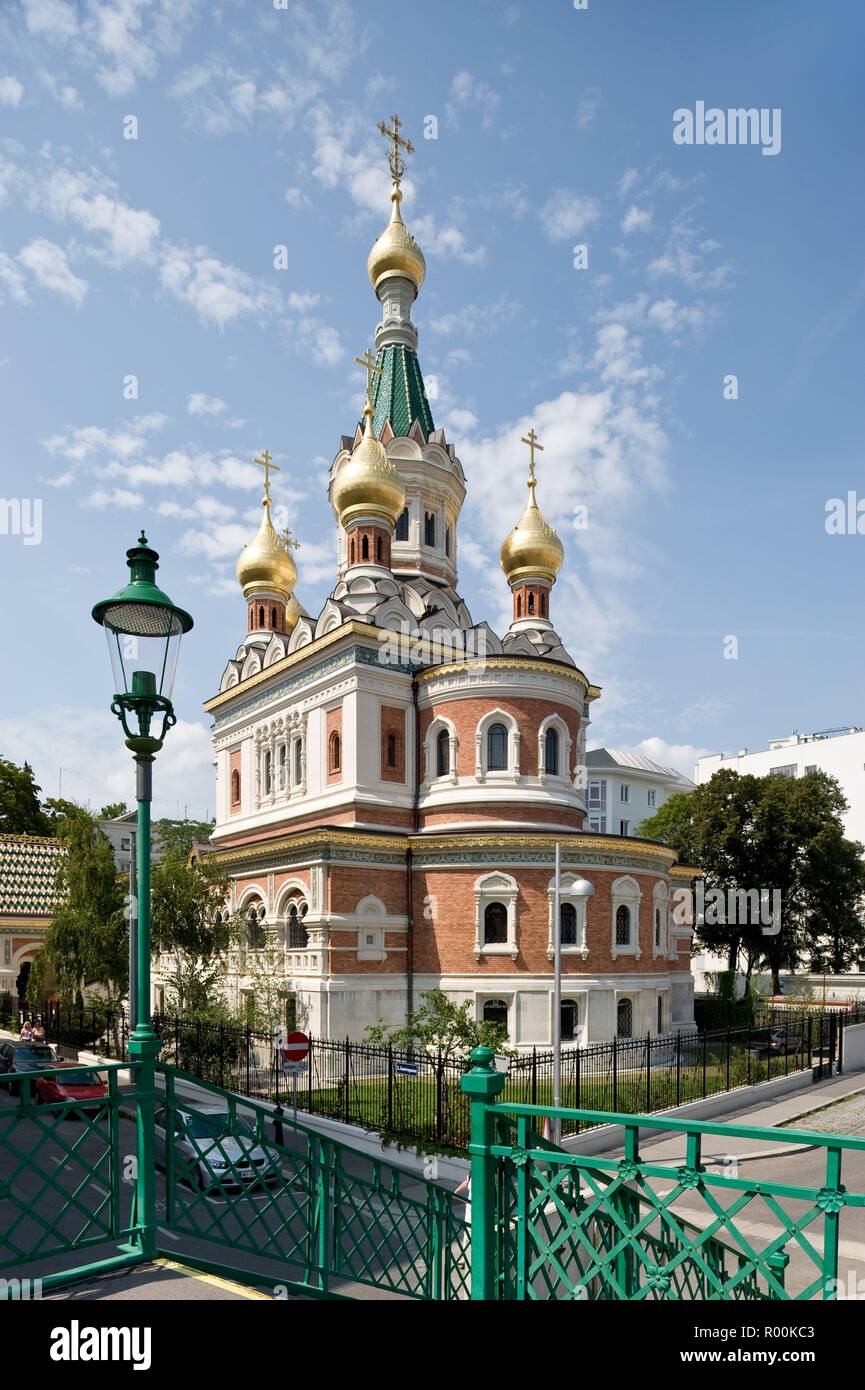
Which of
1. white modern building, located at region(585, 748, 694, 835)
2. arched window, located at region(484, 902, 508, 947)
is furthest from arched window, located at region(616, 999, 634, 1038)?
white modern building, located at region(585, 748, 694, 835)

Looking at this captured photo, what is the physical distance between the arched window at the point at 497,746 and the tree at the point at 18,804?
28470mm

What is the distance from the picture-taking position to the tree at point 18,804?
45.0 metres

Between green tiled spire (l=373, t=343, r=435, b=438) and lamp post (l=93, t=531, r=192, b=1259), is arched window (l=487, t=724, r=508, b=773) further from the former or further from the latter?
lamp post (l=93, t=531, r=192, b=1259)

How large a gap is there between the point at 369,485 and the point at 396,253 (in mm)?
10960

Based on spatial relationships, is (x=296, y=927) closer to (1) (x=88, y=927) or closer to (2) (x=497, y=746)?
(1) (x=88, y=927)

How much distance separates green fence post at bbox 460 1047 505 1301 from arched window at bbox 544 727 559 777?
2252 centimetres

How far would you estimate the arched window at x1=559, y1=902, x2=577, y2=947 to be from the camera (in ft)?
78.0

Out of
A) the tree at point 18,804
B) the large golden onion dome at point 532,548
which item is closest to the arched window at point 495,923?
the large golden onion dome at point 532,548

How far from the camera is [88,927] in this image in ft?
78.1

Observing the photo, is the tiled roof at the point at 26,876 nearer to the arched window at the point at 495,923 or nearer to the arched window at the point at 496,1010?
the arched window at the point at 495,923

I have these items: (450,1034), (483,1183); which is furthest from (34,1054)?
(483,1183)
